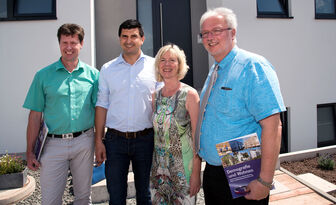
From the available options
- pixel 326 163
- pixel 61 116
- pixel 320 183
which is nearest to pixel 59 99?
pixel 61 116

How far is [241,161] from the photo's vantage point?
155cm

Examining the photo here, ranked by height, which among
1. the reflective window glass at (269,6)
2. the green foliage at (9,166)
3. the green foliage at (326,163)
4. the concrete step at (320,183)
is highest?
the reflective window glass at (269,6)

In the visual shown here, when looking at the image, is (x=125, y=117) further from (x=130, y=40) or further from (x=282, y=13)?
(x=282, y=13)

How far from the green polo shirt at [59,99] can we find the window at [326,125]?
6.41 metres

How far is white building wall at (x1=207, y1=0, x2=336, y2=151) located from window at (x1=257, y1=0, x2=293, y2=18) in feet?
0.51

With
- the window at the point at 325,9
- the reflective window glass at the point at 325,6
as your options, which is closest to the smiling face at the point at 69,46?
the window at the point at 325,9

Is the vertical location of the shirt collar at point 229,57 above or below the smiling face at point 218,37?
below

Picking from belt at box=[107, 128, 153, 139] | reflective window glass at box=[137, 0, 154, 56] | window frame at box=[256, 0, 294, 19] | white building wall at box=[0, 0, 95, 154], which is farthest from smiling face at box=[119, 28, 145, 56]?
window frame at box=[256, 0, 294, 19]

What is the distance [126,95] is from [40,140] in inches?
39.2

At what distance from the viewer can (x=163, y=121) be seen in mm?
2135

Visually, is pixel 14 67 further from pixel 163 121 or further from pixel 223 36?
pixel 223 36

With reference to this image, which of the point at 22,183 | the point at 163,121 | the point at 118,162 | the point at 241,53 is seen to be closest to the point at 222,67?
the point at 241,53

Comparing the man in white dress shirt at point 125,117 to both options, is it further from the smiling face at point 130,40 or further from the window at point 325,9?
the window at point 325,9

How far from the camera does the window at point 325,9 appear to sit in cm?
622
